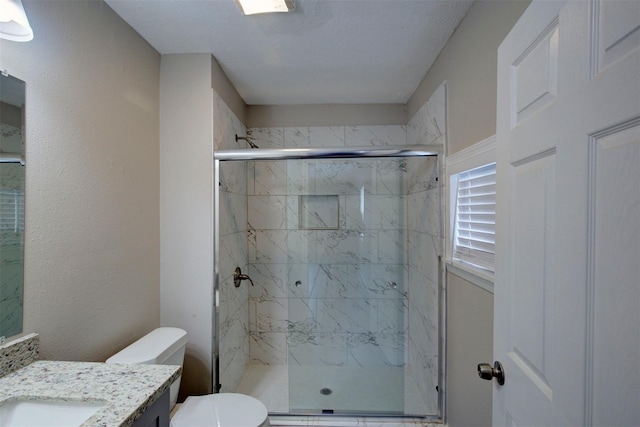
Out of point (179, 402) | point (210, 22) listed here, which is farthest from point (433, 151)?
point (179, 402)

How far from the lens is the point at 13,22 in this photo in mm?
915

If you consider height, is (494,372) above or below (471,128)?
below

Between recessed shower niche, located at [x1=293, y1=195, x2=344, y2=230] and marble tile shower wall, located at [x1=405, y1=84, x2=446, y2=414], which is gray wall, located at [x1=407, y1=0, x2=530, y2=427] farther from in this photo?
recessed shower niche, located at [x1=293, y1=195, x2=344, y2=230]

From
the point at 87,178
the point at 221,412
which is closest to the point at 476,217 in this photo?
the point at 221,412

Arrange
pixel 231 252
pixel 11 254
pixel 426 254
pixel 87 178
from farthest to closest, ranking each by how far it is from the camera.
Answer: pixel 231 252, pixel 426 254, pixel 87 178, pixel 11 254

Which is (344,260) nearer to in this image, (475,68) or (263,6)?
(475,68)

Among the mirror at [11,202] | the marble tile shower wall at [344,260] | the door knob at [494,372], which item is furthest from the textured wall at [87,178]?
the door knob at [494,372]

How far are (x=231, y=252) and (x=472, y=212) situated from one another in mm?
1697

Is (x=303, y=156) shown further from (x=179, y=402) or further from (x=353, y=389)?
(x=179, y=402)

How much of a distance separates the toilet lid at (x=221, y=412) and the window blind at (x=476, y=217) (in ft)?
4.44

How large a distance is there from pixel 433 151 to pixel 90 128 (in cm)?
189

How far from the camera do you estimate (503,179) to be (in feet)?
2.83

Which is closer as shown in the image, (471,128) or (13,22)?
(13,22)

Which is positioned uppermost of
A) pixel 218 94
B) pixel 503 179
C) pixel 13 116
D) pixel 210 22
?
pixel 210 22
